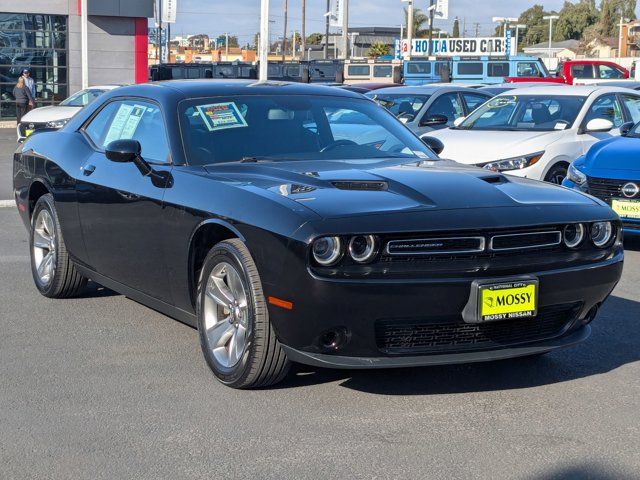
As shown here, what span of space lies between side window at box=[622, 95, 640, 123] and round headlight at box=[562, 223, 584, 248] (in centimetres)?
841

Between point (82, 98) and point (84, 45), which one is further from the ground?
point (84, 45)

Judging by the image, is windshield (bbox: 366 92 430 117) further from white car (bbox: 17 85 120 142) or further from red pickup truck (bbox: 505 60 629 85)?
red pickup truck (bbox: 505 60 629 85)

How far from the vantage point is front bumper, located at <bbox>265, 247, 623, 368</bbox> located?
14.4ft

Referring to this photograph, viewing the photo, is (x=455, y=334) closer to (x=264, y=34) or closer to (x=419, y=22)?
(x=264, y=34)

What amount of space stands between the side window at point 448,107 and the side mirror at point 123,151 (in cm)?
1023

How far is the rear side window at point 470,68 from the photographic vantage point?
114ft

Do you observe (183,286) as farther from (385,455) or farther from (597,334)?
(597,334)

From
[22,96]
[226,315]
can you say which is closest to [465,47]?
[22,96]

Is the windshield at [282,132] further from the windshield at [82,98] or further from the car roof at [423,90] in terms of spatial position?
the windshield at [82,98]

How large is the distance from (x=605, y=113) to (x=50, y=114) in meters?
12.2

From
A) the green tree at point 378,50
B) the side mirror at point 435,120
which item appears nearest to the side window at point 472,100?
the side mirror at point 435,120

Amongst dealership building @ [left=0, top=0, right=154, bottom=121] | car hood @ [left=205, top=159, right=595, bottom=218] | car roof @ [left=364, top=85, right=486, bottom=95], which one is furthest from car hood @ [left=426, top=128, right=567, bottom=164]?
dealership building @ [left=0, top=0, right=154, bottom=121]

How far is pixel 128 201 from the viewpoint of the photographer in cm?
583

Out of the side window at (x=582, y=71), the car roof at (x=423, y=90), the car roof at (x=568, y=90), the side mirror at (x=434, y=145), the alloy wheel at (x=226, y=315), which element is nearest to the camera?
the alloy wheel at (x=226, y=315)
